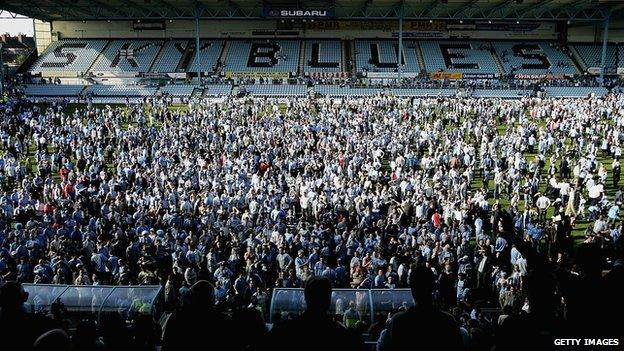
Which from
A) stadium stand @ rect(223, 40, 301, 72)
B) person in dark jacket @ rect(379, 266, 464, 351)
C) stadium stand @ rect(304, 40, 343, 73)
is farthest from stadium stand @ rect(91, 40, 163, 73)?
person in dark jacket @ rect(379, 266, 464, 351)

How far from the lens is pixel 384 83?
47250 millimetres

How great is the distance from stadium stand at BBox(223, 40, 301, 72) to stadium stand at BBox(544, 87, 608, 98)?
2265cm

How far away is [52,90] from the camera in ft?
148

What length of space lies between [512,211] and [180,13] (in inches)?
1710

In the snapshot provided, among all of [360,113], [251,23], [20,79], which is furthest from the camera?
[251,23]

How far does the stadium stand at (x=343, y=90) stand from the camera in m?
43.9

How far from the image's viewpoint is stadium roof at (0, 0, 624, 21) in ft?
142

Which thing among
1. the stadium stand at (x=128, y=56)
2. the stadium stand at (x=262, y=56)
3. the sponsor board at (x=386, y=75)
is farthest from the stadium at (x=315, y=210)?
the stadium stand at (x=128, y=56)

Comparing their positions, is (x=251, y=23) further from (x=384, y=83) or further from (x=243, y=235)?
(x=243, y=235)

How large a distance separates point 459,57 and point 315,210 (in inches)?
1610

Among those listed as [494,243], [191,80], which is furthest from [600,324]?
[191,80]

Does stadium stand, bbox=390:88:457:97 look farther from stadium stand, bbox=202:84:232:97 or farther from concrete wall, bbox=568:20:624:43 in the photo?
concrete wall, bbox=568:20:624:43

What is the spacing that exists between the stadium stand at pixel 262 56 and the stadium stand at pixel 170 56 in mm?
4831

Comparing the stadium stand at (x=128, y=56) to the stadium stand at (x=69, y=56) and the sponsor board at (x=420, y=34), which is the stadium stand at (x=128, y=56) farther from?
the sponsor board at (x=420, y=34)
